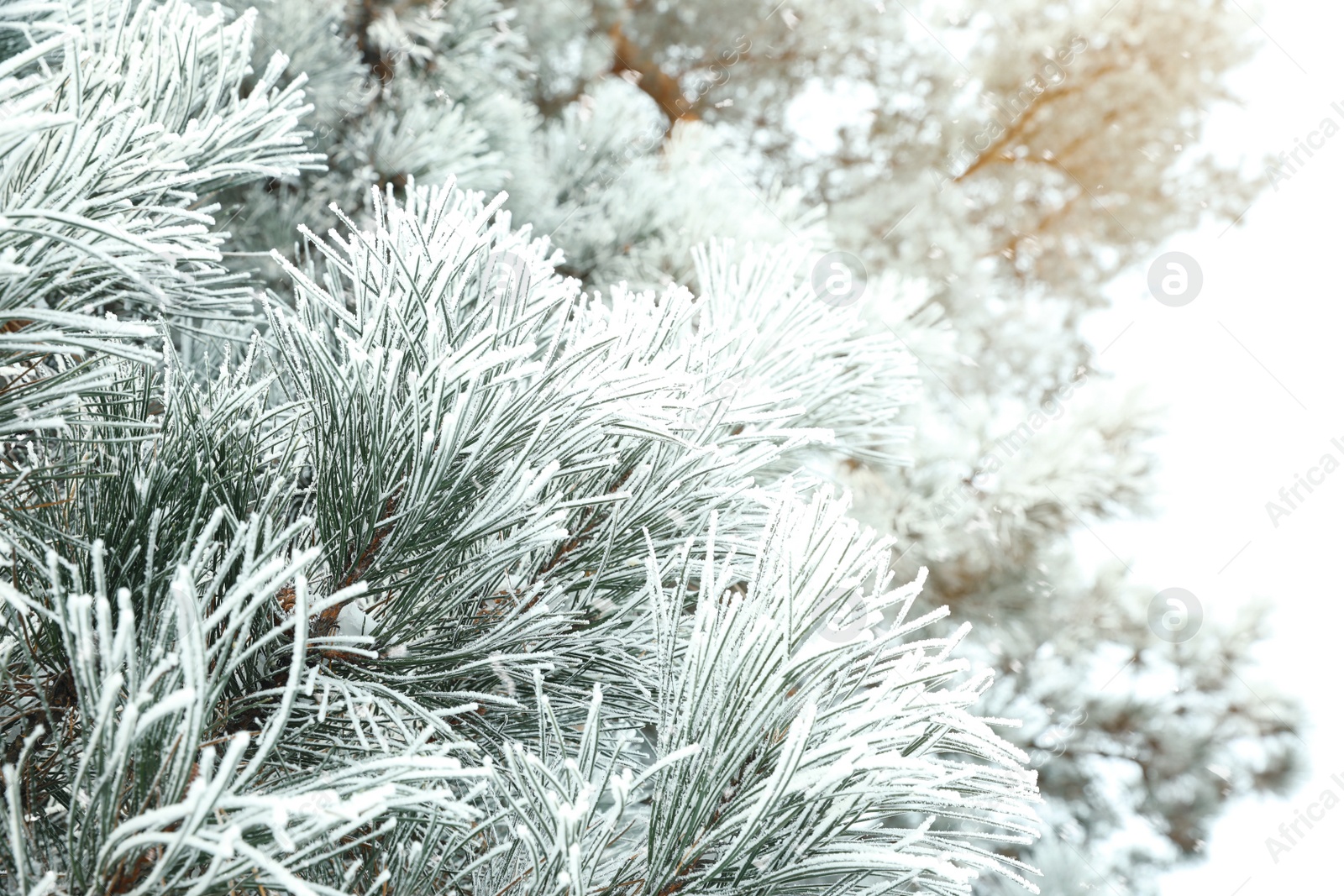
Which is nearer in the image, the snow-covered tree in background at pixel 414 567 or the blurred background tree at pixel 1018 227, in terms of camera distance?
the snow-covered tree in background at pixel 414 567

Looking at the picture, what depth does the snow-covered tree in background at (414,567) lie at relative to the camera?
1.01ft

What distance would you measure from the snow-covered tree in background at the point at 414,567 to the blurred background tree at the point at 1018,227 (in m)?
0.73

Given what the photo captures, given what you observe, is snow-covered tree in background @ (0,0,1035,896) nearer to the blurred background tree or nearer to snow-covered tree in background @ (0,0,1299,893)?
snow-covered tree in background @ (0,0,1299,893)

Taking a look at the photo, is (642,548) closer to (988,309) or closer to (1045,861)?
(1045,861)

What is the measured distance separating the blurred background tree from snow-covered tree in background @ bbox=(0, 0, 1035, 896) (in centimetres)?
73

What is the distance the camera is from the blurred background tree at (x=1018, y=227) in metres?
1.58

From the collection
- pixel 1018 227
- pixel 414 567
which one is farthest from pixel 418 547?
pixel 1018 227

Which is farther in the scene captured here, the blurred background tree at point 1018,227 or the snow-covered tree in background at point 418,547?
the blurred background tree at point 1018,227

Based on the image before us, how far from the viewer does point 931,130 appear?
93.3 inches

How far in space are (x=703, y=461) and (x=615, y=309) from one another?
0.09 metres

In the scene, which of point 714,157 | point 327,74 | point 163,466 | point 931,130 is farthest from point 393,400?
point 931,130

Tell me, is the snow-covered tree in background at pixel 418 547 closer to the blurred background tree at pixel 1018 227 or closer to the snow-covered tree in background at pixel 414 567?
the snow-covered tree in background at pixel 414 567

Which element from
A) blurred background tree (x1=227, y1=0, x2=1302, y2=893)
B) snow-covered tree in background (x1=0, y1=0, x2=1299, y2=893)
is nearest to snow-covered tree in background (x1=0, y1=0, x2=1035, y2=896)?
snow-covered tree in background (x1=0, y1=0, x2=1299, y2=893)

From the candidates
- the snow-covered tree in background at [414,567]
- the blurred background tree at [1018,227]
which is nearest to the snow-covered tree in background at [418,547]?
the snow-covered tree in background at [414,567]
